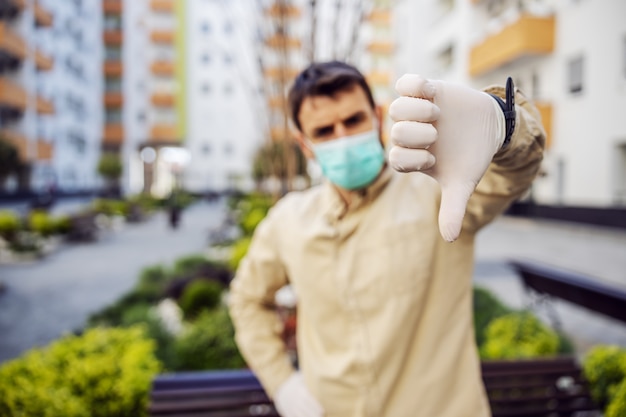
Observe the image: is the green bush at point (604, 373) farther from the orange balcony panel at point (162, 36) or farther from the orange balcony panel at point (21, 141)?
the orange balcony panel at point (162, 36)

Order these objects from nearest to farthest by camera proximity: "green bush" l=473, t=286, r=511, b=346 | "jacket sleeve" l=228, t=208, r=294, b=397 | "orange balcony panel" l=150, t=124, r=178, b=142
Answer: "jacket sleeve" l=228, t=208, r=294, b=397 < "green bush" l=473, t=286, r=511, b=346 < "orange balcony panel" l=150, t=124, r=178, b=142

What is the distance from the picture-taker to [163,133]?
43.2 m

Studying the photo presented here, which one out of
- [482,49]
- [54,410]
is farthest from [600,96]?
[482,49]

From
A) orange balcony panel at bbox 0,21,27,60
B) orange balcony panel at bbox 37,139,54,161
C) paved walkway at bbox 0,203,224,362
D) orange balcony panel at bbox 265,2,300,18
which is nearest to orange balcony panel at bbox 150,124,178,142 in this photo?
orange balcony panel at bbox 37,139,54,161

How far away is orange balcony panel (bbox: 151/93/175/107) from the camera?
141 feet

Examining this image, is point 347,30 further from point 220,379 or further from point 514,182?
point 514,182

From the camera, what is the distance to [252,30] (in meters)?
5.95

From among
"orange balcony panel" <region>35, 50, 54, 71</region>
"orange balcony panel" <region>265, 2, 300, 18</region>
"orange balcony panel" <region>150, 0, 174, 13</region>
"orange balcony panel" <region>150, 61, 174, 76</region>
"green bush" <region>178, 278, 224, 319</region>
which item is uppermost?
"orange balcony panel" <region>150, 0, 174, 13</region>

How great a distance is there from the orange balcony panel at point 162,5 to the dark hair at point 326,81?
4628cm

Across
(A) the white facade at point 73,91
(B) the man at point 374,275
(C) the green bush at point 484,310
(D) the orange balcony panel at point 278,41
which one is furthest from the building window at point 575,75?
(A) the white facade at point 73,91

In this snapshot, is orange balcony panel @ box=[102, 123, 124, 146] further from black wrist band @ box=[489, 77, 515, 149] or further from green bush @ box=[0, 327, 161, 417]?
black wrist band @ box=[489, 77, 515, 149]

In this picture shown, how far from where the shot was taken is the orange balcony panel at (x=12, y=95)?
23.6 meters

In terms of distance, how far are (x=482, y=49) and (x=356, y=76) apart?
33.2 ft

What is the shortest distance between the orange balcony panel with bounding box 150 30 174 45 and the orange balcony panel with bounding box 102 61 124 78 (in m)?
4.50
